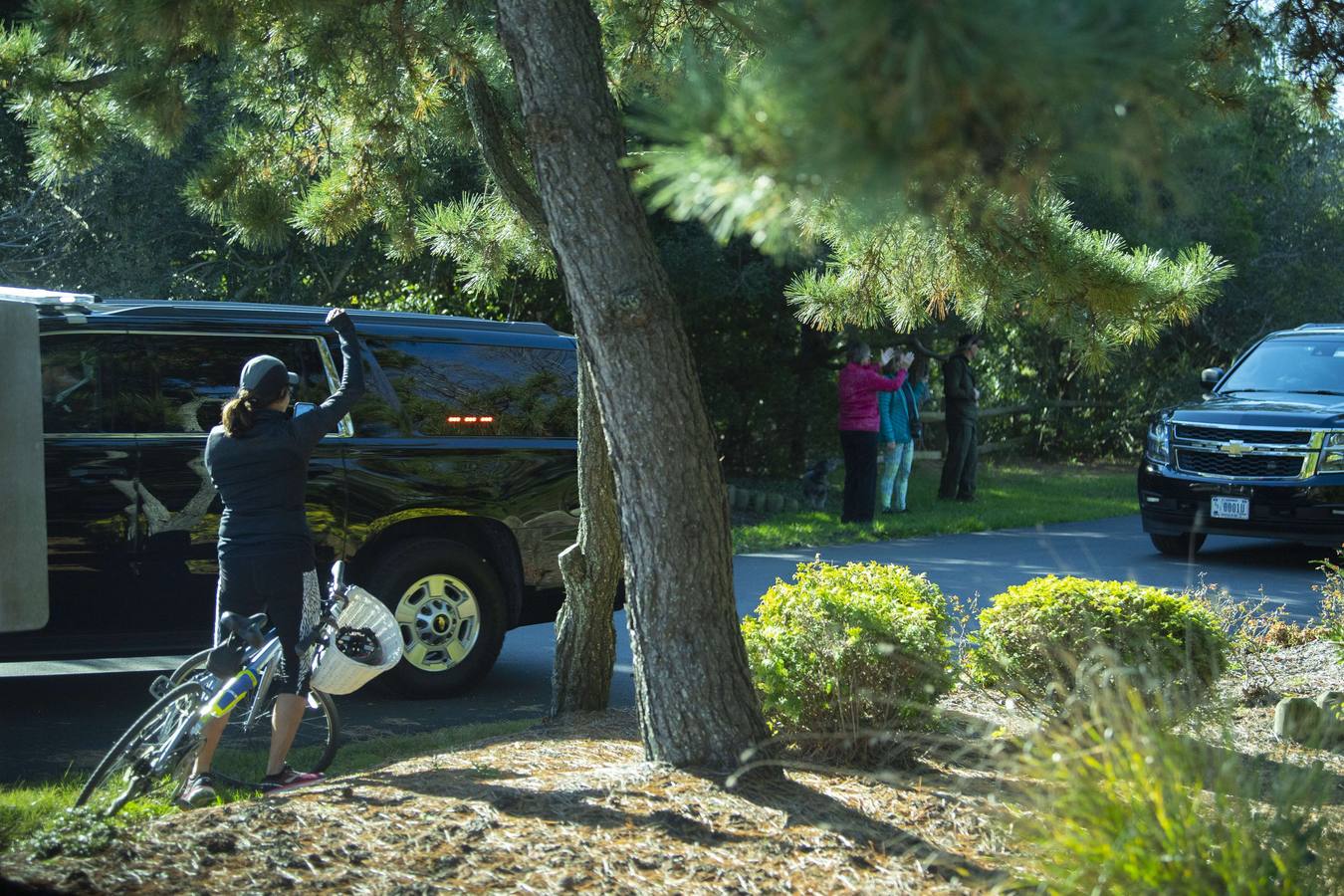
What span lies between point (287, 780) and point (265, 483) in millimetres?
1207

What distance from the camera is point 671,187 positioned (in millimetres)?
2928

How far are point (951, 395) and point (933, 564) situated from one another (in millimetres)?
6407

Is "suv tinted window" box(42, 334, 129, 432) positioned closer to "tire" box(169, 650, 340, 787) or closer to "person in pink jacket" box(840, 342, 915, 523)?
"tire" box(169, 650, 340, 787)

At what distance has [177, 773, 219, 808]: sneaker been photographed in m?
5.42

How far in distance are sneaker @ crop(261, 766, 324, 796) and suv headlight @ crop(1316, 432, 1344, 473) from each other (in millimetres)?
9851

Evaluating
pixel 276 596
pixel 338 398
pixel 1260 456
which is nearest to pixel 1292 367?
pixel 1260 456

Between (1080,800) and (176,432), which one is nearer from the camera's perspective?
(1080,800)

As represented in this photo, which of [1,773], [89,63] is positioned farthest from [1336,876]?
[89,63]

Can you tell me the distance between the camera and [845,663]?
5.68m

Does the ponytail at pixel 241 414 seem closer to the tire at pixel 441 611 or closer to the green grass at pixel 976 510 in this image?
the tire at pixel 441 611

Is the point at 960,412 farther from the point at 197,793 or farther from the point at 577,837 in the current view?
the point at 577,837

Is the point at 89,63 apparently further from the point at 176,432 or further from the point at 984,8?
the point at 984,8

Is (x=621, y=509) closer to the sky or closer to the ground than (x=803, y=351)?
closer to the ground

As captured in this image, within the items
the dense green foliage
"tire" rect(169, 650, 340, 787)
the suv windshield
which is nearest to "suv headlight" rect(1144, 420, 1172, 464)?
the suv windshield
